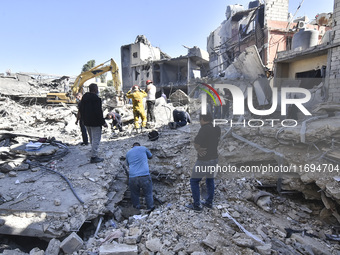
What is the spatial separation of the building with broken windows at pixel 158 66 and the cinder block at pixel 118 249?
1706 cm

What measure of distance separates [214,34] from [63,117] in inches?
695

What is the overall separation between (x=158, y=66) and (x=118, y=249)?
20.9m

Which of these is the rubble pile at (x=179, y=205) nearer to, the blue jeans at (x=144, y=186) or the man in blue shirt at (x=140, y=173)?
the blue jeans at (x=144, y=186)

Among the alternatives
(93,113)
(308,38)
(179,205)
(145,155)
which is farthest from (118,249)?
(308,38)

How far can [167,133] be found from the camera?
22.4 feet

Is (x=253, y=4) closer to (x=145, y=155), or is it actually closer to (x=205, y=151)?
(x=145, y=155)

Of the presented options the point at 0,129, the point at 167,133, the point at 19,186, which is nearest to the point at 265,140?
the point at 167,133

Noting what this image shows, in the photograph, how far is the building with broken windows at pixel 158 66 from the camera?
19.8m

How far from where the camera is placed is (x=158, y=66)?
21.6 m

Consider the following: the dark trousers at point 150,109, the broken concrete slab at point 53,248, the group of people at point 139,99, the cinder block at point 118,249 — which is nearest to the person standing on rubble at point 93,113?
the group of people at point 139,99

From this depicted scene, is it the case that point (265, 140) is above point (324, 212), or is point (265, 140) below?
above

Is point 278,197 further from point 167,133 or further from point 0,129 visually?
point 0,129

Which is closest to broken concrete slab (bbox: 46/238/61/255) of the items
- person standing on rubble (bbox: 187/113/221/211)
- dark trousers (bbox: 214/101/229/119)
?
person standing on rubble (bbox: 187/113/221/211)

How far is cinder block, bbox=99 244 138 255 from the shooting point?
7.53 feet
